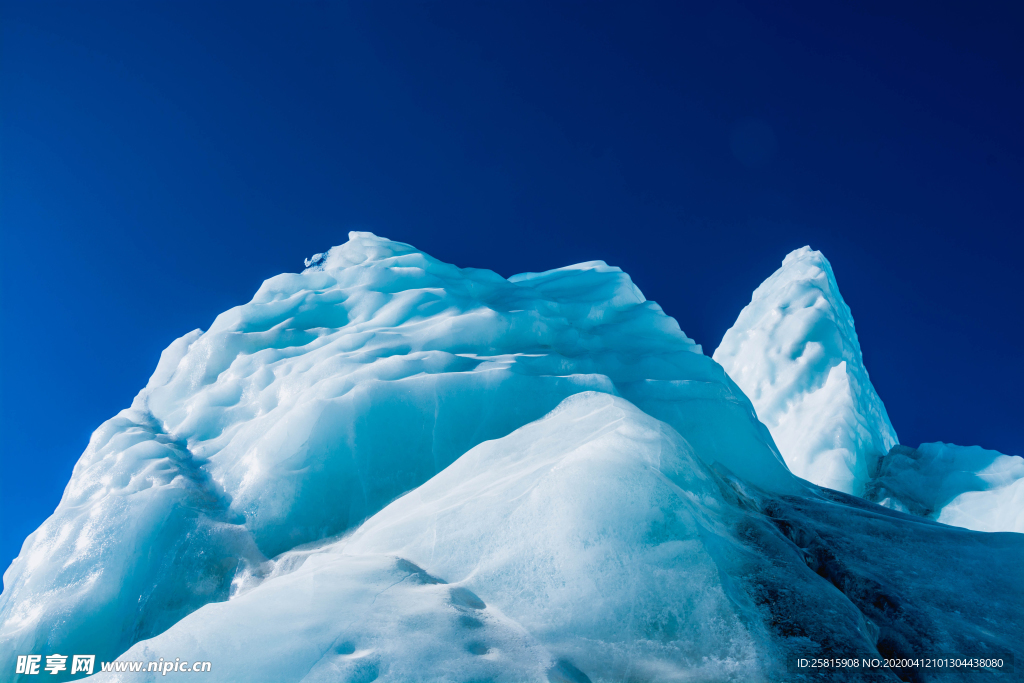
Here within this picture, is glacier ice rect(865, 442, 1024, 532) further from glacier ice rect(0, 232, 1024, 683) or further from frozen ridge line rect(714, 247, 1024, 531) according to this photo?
glacier ice rect(0, 232, 1024, 683)

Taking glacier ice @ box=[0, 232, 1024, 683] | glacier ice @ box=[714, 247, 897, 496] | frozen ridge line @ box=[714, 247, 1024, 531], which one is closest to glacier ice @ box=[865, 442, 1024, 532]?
frozen ridge line @ box=[714, 247, 1024, 531]

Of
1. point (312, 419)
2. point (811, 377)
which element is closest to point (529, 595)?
point (312, 419)

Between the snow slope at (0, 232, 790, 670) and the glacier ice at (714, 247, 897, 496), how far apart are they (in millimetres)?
6616

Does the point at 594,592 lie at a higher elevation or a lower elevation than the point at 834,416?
lower

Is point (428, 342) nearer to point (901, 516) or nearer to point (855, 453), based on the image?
point (901, 516)

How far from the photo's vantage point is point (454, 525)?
4.45 metres

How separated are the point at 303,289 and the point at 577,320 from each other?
4361 mm

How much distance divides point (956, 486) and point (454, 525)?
11677 mm

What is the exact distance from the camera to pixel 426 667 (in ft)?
10.1

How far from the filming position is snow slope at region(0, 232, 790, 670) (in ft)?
17.2

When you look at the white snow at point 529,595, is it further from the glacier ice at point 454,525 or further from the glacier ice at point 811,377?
the glacier ice at point 811,377

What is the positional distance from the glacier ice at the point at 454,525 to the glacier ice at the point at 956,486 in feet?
16.3

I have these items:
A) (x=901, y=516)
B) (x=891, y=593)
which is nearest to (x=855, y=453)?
(x=901, y=516)

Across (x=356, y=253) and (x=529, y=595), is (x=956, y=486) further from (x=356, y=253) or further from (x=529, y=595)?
(x=356, y=253)
